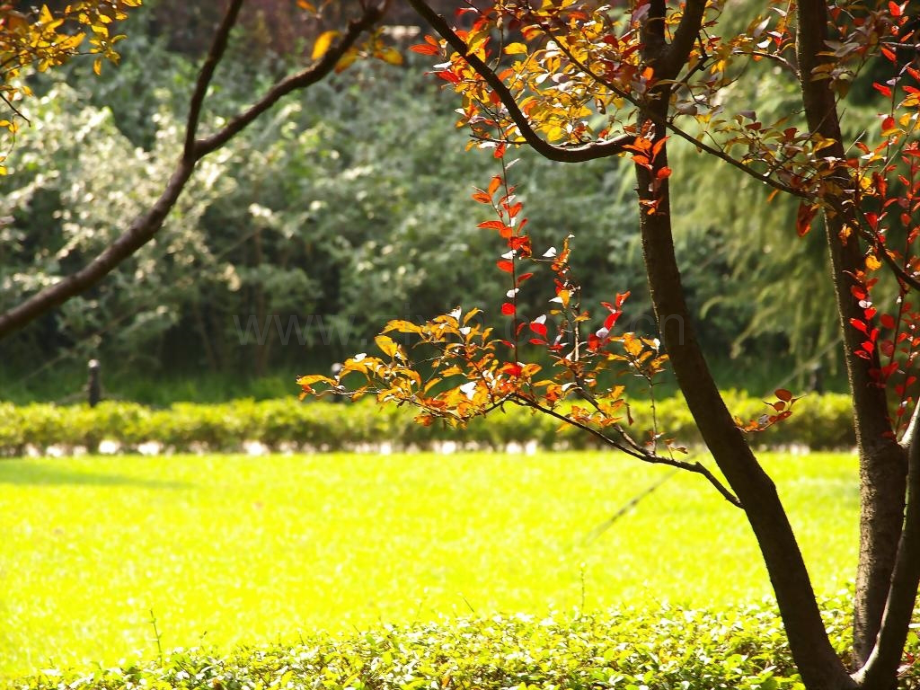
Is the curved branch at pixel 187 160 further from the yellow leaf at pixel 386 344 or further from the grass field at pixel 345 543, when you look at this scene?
the grass field at pixel 345 543

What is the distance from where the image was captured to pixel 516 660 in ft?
10.6

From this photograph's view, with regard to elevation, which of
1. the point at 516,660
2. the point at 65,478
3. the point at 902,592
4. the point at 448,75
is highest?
the point at 448,75

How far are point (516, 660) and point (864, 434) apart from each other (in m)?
1.14

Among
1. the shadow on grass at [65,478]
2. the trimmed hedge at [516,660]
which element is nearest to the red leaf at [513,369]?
the trimmed hedge at [516,660]

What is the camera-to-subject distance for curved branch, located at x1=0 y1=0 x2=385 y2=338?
1828mm

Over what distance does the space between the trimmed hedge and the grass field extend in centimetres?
69

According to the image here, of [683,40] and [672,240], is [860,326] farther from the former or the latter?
[683,40]

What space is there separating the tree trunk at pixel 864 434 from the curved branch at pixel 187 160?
153cm

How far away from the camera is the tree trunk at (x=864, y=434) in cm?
296

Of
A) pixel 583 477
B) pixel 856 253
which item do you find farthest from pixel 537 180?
pixel 856 253

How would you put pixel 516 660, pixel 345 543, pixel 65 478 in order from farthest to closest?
pixel 65 478, pixel 345 543, pixel 516 660

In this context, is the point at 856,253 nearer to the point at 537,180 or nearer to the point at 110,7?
the point at 110,7

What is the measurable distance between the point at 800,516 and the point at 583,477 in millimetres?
2091

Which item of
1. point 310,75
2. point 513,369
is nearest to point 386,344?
point 513,369
